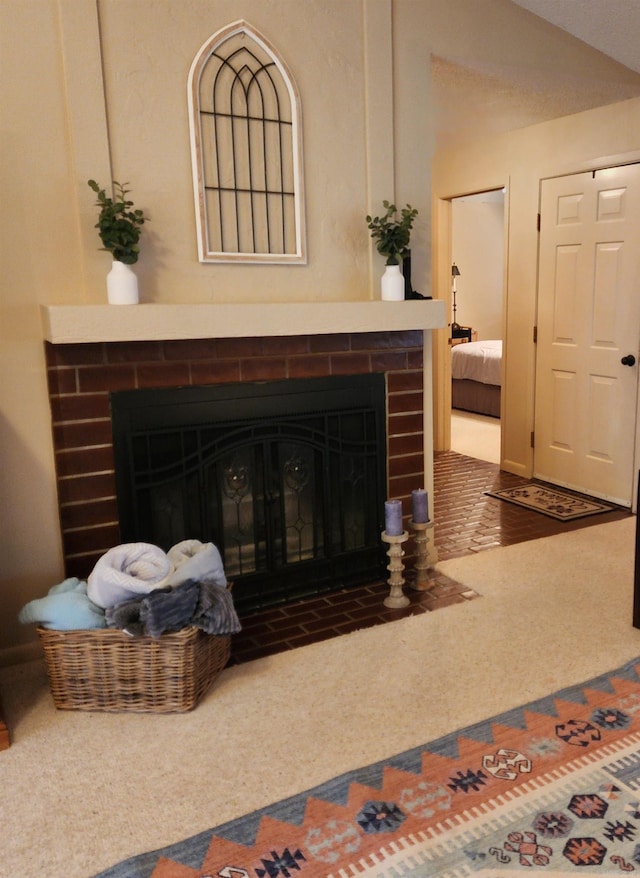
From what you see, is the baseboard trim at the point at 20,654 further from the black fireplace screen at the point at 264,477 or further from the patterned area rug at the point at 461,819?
the patterned area rug at the point at 461,819

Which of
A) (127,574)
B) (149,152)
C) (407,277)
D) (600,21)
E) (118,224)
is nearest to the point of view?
(127,574)

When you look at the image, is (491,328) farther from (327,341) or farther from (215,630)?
(215,630)

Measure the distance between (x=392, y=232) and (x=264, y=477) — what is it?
1.13 m

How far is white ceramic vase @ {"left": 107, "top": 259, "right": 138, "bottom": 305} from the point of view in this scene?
2.38 meters

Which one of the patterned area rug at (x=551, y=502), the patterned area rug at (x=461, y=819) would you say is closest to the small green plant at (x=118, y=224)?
the patterned area rug at (x=461, y=819)

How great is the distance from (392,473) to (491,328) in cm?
654

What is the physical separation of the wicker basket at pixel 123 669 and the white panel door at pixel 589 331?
9.47ft

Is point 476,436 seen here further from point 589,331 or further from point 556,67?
point 556,67

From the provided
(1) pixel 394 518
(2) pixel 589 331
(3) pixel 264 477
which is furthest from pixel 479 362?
(3) pixel 264 477

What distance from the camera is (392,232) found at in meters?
2.84

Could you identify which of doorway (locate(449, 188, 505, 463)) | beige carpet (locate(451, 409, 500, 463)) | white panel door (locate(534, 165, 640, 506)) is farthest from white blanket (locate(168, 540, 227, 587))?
doorway (locate(449, 188, 505, 463))

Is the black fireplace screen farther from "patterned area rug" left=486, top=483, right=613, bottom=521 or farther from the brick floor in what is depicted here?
"patterned area rug" left=486, top=483, right=613, bottom=521

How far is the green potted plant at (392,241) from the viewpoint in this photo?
284 centimetres

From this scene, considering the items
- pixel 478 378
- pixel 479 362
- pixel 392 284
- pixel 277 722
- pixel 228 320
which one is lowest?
pixel 277 722
